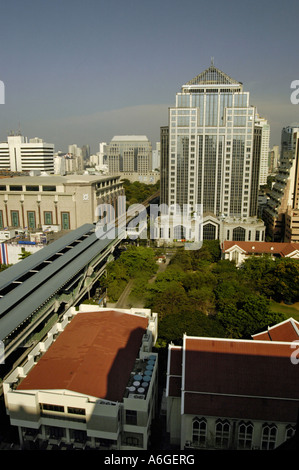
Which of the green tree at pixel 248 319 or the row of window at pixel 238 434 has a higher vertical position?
the green tree at pixel 248 319

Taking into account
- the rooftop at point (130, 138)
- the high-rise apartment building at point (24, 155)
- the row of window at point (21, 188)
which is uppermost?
the rooftop at point (130, 138)

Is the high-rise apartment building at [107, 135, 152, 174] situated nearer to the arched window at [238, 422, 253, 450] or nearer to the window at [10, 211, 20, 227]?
the window at [10, 211, 20, 227]

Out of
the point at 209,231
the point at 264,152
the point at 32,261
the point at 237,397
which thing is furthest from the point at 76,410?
the point at 264,152

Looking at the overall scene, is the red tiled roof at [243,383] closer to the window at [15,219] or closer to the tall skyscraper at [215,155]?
the tall skyscraper at [215,155]

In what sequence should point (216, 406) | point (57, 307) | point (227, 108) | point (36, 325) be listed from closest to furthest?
point (216, 406)
point (36, 325)
point (57, 307)
point (227, 108)

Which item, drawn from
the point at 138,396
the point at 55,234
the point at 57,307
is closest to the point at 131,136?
the point at 55,234

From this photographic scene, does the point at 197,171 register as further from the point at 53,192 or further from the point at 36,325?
the point at 36,325

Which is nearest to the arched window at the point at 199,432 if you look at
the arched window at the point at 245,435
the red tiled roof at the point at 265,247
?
the arched window at the point at 245,435
